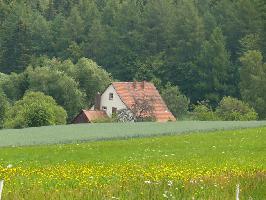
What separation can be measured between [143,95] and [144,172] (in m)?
80.3

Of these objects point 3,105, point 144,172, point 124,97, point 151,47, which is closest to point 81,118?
point 124,97

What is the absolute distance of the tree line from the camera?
110m

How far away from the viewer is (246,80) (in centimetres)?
11506

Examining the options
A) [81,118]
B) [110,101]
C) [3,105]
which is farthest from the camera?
[110,101]

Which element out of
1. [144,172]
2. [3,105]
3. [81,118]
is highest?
[3,105]

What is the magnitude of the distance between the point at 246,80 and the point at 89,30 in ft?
137

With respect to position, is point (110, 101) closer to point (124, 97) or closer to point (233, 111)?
point (124, 97)

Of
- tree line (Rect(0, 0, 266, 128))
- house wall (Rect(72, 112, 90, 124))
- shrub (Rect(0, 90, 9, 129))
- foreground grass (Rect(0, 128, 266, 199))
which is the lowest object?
foreground grass (Rect(0, 128, 266, 199))

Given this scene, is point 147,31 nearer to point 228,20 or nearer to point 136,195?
point 228,20

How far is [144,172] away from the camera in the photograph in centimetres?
2009

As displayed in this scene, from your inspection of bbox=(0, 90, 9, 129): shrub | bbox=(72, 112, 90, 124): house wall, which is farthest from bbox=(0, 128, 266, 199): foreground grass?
bbox=(0, 90, 9, 129): shrub

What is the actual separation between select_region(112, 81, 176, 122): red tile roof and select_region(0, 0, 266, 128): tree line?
204 inches

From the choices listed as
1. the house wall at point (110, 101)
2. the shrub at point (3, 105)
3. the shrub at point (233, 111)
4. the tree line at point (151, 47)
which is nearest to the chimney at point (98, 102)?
the house wall at point (110, 101)

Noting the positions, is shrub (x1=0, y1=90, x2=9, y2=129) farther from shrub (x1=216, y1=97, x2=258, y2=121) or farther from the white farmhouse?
shrub (x1=216, y1=97, x2=258, y2=121)
